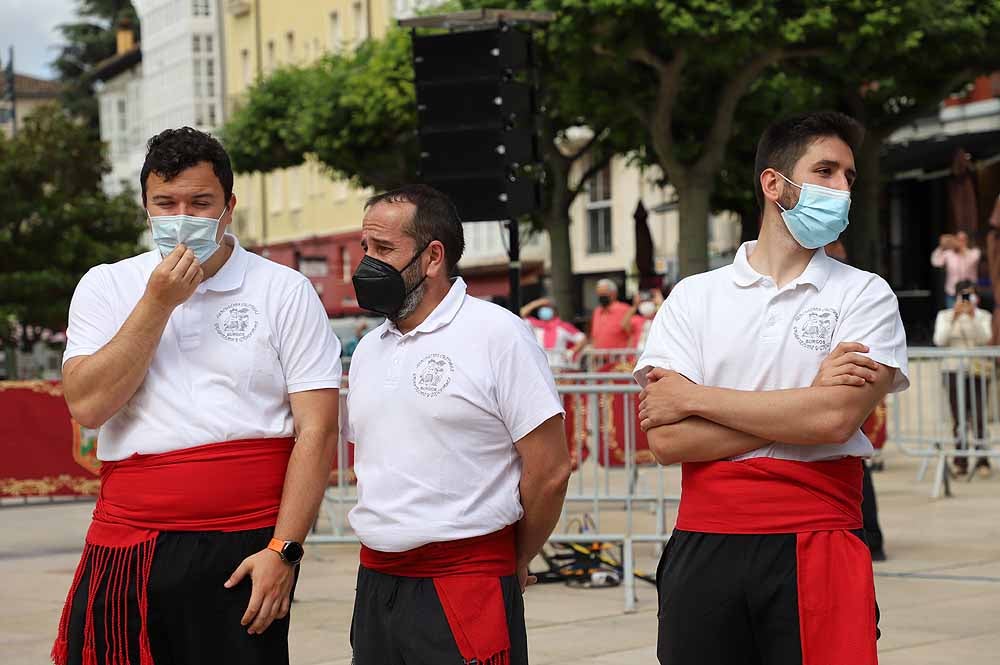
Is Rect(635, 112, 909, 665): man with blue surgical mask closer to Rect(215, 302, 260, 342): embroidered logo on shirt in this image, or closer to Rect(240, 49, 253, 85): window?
Rect(215, 302, 260, 342): embroidered logo on shirt

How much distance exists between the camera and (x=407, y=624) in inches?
173

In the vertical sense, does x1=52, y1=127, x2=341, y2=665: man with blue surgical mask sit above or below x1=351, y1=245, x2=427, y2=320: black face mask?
below

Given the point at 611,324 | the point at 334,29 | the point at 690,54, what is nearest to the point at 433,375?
the point at 611,324

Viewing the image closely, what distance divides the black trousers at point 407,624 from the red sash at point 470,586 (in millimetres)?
19

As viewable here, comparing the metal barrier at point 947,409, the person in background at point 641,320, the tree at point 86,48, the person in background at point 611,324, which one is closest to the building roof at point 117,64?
the tree at point 86,48

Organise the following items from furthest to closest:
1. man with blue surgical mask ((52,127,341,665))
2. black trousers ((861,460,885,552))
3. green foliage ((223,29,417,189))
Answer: green foliage ((223,29,417,189)), black trousers ((861,460,885,552)), man with blue surgical mask ((52,127,341,665))

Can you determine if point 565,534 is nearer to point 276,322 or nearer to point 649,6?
point 276,322

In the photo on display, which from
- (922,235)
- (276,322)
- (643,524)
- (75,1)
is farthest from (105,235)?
(75,1)

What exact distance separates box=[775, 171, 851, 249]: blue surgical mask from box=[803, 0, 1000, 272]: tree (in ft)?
75.6

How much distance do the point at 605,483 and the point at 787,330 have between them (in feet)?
23.2

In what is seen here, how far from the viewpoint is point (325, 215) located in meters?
64.2

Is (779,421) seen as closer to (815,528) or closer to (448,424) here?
(815,528)

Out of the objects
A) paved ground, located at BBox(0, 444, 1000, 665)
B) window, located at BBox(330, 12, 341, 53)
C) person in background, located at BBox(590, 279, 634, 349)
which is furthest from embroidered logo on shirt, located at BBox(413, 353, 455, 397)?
window, located at BBox(330, 12, 341, 53)

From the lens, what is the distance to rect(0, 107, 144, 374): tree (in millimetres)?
40500
